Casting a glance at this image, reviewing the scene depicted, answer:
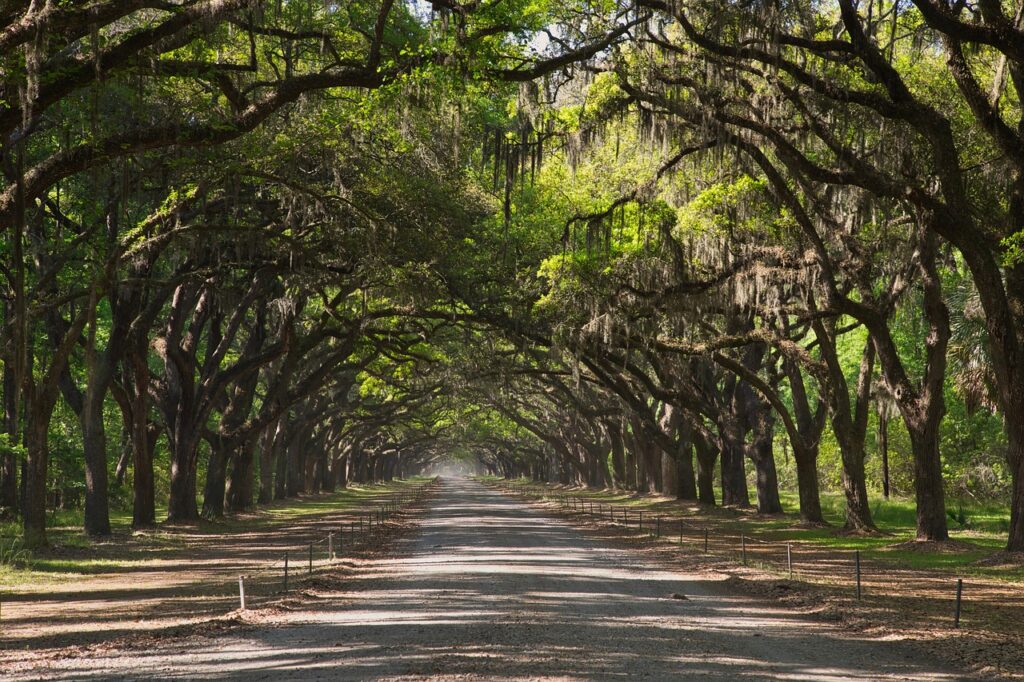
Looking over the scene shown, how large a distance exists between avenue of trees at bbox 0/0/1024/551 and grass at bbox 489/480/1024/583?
45.6 inches

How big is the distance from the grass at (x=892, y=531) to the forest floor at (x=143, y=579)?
11472mm

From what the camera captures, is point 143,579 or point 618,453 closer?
point 143,579

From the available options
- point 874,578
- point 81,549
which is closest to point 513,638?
point 874,578

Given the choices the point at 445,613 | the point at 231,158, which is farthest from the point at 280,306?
the point at 445,613

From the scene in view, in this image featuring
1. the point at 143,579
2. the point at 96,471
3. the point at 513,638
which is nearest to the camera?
the point at 513,638

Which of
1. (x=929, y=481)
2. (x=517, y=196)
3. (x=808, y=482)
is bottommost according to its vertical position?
(x=808, y=482)

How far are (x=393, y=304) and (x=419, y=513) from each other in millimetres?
18618

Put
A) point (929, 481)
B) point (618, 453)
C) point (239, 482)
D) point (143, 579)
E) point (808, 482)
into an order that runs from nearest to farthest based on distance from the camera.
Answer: point (143, 579), point (929, 481), point (808, 482), point (239, 482), point (618, 453)

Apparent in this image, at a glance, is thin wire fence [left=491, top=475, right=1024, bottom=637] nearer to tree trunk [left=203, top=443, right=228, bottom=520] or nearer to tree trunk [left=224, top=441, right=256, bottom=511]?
tree trunk [left=203, top=443, right=228, bottom=520]

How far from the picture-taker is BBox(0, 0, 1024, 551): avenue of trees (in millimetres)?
14117

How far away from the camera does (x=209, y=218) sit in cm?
2470

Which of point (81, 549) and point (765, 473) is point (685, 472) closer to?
point (765, 473)

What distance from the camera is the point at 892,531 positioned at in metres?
29.3

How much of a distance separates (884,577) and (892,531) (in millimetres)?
11502
